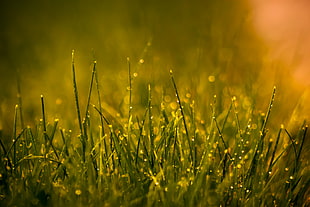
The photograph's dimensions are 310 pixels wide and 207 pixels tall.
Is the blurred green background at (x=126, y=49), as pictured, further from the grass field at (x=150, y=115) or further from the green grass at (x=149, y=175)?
the green grass at (x=149, y=175)

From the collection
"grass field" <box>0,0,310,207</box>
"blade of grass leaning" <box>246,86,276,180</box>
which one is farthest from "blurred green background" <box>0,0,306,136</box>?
"blade of grass leaning" <box>246,86,276,180</box>

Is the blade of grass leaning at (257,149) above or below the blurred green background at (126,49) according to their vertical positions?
below

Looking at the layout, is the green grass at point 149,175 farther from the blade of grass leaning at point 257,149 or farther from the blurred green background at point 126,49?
the blurred green background at point 126,49

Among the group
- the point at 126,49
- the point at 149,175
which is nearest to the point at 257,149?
the point at 149,175

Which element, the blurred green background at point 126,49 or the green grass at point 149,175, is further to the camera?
the blurred green background at point 126,49

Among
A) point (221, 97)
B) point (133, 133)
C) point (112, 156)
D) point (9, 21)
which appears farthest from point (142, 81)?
point (9, 21)

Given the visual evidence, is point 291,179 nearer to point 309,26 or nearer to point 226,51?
point 226,51

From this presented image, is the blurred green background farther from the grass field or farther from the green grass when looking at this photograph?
the green grass

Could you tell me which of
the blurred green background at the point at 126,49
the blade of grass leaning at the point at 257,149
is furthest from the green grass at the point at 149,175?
the blurred green background at the point at 126,49
